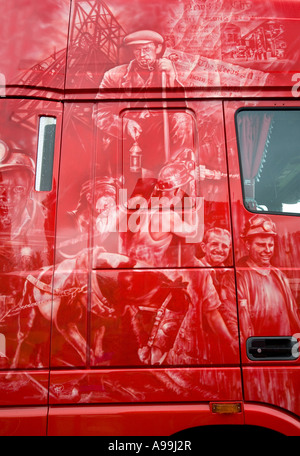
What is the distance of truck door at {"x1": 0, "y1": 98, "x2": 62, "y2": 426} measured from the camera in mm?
1924

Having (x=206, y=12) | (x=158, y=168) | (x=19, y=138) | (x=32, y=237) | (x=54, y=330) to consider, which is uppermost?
(x=206, y=12)

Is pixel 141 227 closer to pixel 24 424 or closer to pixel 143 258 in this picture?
pixel 143 258

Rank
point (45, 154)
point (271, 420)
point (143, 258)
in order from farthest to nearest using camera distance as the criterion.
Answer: point (45, 154), point (143, 258), point (271, 420)

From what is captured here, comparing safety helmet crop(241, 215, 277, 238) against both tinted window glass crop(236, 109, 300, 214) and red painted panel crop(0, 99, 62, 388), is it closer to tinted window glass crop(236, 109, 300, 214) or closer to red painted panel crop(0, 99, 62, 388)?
tinted window glass crop(236, 109, 300, 214)

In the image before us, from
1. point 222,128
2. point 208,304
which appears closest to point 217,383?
point 208,304

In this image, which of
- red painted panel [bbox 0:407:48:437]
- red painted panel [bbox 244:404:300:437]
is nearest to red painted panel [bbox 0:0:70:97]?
red painted panel [bbox 0:407:48:437]

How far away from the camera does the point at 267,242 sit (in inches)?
79.2

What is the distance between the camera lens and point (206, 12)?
223cm

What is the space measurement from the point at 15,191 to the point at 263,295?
1.68 metres

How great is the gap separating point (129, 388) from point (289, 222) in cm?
142

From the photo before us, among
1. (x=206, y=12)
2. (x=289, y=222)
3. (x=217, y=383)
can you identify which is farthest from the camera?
(x=206, y=12)

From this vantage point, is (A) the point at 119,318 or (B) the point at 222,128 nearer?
(A) the point at 119,318

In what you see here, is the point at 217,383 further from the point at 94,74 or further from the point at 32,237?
the point at 94,74

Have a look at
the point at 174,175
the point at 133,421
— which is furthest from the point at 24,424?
the point at 174,175
